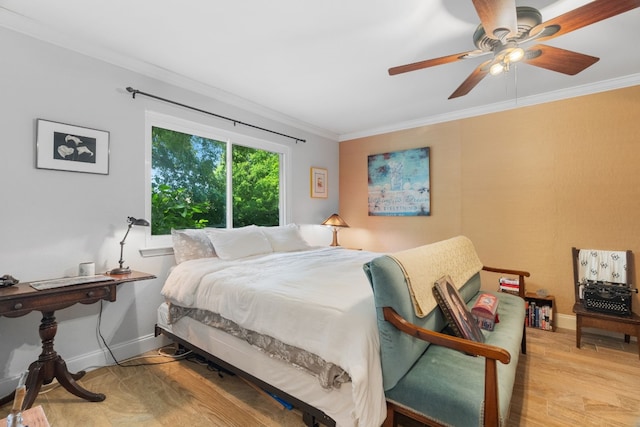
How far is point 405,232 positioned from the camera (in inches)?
172

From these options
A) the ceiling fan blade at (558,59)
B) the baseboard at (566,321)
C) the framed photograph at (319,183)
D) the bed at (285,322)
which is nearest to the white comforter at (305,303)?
the bed at (285,322)

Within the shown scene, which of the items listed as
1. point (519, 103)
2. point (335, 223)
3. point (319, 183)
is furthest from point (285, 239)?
point (519, 103)

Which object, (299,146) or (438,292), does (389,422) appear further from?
(299,146)

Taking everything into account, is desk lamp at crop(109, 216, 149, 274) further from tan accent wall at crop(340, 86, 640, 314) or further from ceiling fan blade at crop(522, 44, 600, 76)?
tan accent wall at crop(340, 86, 640, 314)

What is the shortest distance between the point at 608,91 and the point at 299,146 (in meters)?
3.45

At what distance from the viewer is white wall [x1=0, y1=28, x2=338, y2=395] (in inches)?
81.4

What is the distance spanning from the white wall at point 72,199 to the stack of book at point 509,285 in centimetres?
357

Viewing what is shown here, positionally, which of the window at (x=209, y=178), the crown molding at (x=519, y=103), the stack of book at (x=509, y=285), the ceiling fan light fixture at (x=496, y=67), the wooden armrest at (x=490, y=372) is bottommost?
the stack of book at (x=509, y=285)

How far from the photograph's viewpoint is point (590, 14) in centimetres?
149

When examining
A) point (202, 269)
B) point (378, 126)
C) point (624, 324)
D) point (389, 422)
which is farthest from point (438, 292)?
point (378, 126)

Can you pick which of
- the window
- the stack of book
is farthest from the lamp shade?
the stack of book

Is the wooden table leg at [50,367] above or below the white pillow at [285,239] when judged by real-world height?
below

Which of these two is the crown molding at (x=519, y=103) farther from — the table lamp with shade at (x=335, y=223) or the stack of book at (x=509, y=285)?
the stack of book at (x=509, y=285)

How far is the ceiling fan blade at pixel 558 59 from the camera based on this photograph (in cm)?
183
